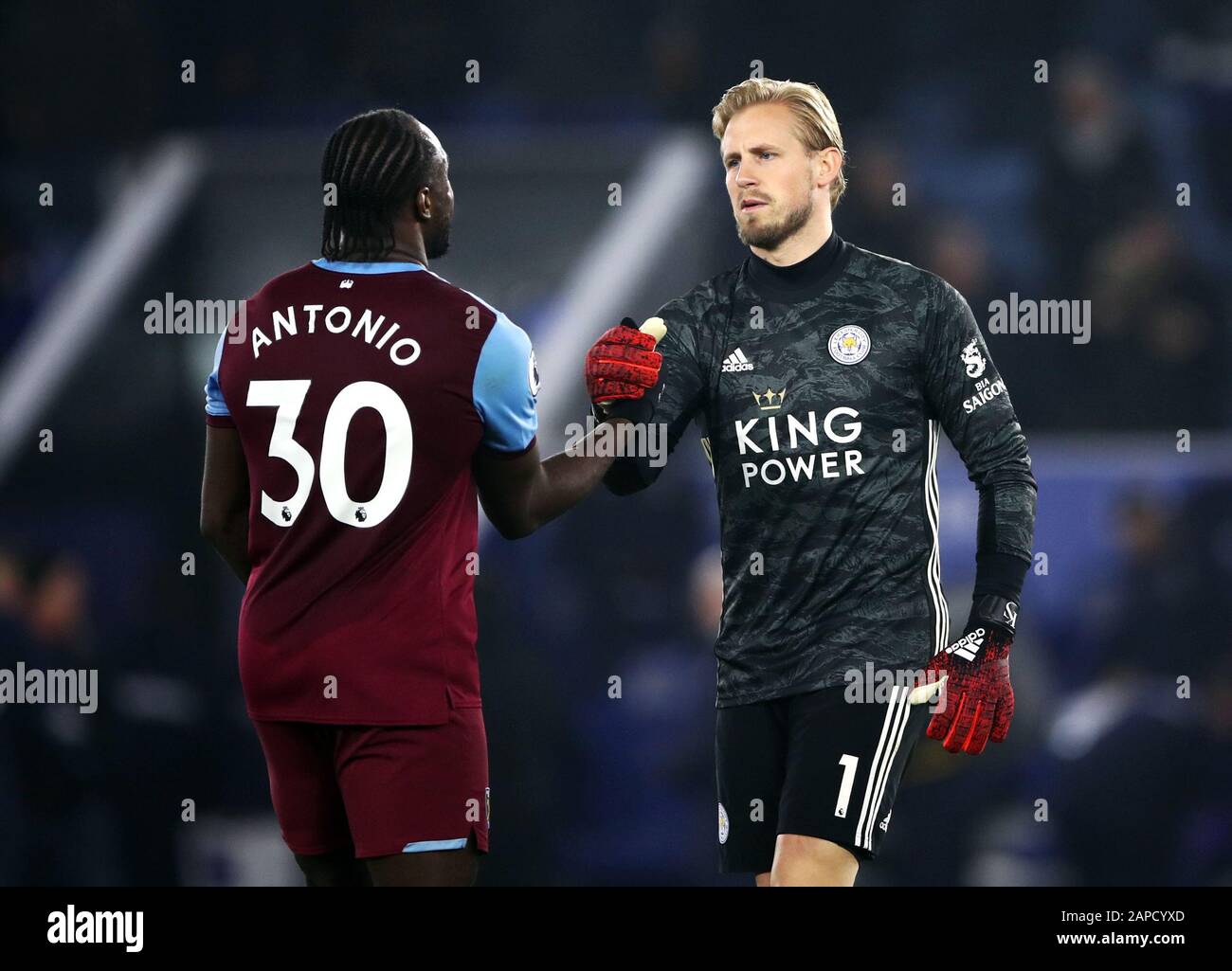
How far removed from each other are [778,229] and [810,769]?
1264 mm

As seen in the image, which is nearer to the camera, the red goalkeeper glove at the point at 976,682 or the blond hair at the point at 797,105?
the red goalkeeper glove at the point at 976,682

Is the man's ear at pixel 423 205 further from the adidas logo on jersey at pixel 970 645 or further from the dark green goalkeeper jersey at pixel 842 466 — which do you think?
the adidas logo on jersey at pixel 970 645

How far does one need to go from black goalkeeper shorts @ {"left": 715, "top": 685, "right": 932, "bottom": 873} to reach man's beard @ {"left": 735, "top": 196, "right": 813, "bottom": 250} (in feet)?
3.51

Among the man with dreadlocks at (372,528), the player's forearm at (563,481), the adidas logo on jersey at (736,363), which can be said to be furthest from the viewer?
the adidas logo on jersey at (736,363)

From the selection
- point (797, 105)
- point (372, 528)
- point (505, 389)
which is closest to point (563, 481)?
point (505, 389)

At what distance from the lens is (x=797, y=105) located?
12.9 ft

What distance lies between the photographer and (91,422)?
296 inches

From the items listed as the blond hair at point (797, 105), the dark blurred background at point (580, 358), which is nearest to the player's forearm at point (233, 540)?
the blond hair at point (797, 105)

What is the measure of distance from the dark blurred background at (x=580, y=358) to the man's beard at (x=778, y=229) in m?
2.81

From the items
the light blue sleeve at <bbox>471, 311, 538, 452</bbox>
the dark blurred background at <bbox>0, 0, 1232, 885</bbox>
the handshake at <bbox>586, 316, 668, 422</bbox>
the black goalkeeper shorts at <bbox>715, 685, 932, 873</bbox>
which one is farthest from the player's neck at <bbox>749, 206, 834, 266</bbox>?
the dark blurred background at <bbox>0, 0, 1232, 885</bbox>

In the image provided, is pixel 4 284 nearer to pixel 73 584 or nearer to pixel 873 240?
pixel 73 584

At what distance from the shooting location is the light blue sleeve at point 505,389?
3.12m
